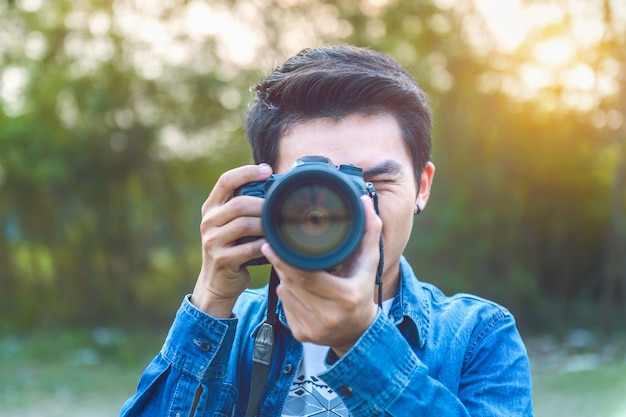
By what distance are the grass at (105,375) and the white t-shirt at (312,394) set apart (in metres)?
4.30

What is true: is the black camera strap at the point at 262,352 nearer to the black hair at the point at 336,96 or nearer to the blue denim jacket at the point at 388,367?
the blue denim jacket at the point at 388,367

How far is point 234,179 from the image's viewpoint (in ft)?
5.18

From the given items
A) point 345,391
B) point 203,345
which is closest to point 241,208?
point 203,345

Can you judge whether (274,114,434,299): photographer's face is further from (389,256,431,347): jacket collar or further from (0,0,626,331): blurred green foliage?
(0,0,626,331): blurred green foliage

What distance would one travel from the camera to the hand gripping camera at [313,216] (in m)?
1.32

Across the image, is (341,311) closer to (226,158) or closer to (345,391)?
(345,391)

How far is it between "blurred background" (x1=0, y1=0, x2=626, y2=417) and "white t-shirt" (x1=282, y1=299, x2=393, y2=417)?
20.8ft

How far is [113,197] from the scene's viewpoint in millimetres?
8570

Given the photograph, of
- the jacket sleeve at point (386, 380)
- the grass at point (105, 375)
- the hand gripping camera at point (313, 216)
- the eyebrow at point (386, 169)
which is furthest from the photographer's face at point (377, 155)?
the grass at point (105, 375)

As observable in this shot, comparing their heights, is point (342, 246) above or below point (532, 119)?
below

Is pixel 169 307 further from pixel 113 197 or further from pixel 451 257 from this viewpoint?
pixel 451 257

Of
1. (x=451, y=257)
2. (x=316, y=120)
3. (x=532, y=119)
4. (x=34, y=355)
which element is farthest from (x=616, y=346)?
(x=316, y=120)

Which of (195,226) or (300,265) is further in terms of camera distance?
(195,226)

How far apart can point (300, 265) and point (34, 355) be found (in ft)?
24.4
